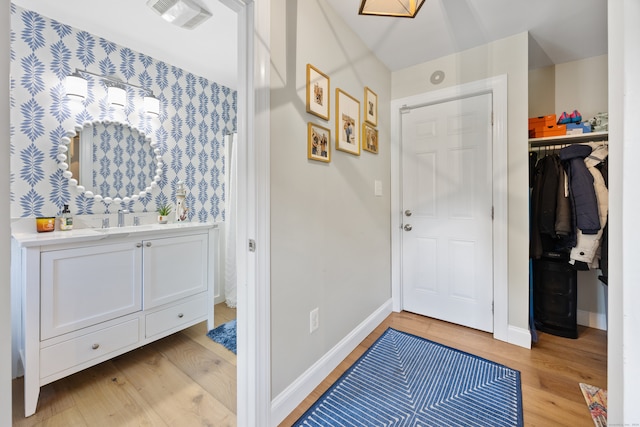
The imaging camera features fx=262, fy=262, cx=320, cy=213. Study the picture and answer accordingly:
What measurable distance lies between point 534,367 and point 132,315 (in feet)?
8.76

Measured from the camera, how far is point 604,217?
1.86 metres

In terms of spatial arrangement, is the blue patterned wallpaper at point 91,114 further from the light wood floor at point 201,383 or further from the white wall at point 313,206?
the white wall at point 313,206

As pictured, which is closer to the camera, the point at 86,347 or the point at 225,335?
the point at 86,347

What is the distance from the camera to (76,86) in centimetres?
180

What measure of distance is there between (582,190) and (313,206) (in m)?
1.93

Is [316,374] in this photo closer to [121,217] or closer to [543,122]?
[121,217]

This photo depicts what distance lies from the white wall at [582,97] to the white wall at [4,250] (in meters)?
3.30

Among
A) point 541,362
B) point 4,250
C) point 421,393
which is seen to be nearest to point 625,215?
point 4,250

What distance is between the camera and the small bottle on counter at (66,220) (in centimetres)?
176

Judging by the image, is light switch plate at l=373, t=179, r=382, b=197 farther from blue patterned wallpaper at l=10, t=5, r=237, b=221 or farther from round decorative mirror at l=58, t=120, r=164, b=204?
round decorative mirror at l=58, t=120, r=164, b=204

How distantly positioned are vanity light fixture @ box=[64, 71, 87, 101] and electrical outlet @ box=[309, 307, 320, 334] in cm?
216

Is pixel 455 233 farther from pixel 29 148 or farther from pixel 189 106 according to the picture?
pixel 29 148

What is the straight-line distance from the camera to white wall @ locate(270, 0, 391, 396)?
1.33m

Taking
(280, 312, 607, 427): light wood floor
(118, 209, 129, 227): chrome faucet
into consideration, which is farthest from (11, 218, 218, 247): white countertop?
(280, 312, 607, 427): light wood floor
